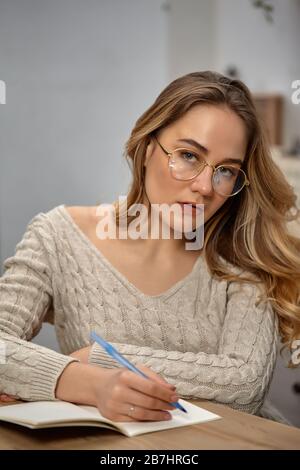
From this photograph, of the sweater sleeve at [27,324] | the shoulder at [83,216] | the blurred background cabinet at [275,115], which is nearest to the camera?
the sweater sleeve at [27,324]

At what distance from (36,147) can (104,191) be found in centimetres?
37

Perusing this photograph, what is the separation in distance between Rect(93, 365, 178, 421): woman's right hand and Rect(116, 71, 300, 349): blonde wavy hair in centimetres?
63

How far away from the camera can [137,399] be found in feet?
3.58

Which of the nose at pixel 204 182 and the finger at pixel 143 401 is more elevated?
the nose at pixel 204 182

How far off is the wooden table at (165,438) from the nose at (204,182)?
0.62 meters

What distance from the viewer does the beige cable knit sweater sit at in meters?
1.47

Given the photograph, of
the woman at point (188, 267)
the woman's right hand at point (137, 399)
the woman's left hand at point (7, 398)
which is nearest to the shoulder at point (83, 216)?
the woman at point (188, 267)

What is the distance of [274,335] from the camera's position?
1.63 meters

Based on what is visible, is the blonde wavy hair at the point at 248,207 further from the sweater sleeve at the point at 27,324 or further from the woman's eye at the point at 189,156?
the sweater sleeve at the point at 27,324

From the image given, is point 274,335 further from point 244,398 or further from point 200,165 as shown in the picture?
point 200,165

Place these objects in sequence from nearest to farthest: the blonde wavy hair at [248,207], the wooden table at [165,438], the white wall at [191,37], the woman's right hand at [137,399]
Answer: the wooden table at [165,438] < the woman's right hand at [137,399] < the blonde wavy hair at [248,207] < the white wall at [191,37]

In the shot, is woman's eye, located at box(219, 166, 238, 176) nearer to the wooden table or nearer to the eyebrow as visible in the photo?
the eyebrow

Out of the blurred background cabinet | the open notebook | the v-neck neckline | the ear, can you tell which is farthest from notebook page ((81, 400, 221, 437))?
the blurred background cabinet

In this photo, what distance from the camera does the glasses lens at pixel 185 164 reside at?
5.11 ft
